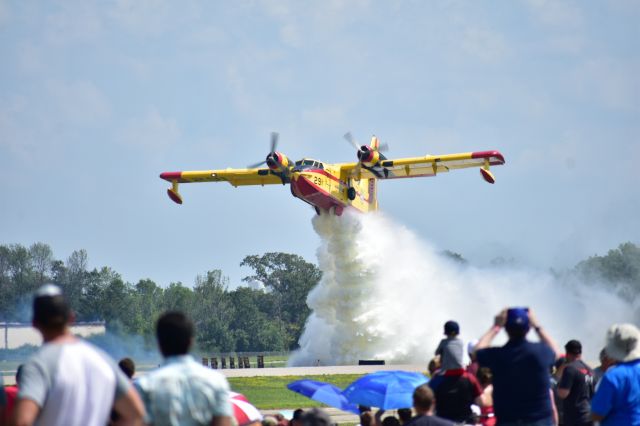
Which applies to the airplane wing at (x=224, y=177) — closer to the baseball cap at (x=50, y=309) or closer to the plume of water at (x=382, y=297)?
the plume of water at (x=382, y=297)

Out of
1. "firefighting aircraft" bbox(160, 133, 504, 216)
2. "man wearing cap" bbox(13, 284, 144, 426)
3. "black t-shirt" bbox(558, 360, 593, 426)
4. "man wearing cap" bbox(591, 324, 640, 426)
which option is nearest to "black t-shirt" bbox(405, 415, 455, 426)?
"man wearing cap" bbox(591, 324, 640, 426)

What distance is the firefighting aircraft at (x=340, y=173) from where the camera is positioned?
4675 cm

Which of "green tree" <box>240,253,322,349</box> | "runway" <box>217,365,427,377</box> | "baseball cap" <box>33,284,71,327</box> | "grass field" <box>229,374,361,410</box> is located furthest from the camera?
"green tree" <box>240,253,322,349</box>

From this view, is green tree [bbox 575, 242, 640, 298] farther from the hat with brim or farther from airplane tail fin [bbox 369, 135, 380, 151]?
the hat with brim

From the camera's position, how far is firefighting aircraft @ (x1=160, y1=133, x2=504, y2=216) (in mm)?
46750

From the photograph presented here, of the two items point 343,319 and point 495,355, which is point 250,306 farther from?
point 495,355


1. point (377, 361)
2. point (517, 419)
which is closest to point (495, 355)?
point (517, 419)

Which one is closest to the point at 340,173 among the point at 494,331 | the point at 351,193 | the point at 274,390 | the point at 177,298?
the point at 351,193

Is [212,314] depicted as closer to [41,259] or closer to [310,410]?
[41,259]

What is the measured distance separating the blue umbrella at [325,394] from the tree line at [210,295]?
4982 centimetres

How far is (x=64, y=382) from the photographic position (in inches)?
242

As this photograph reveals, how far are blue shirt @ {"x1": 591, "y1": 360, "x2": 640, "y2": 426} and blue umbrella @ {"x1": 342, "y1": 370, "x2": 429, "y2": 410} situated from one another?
493cm

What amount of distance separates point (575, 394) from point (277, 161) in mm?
35917

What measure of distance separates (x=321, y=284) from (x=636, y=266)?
3076 cm
